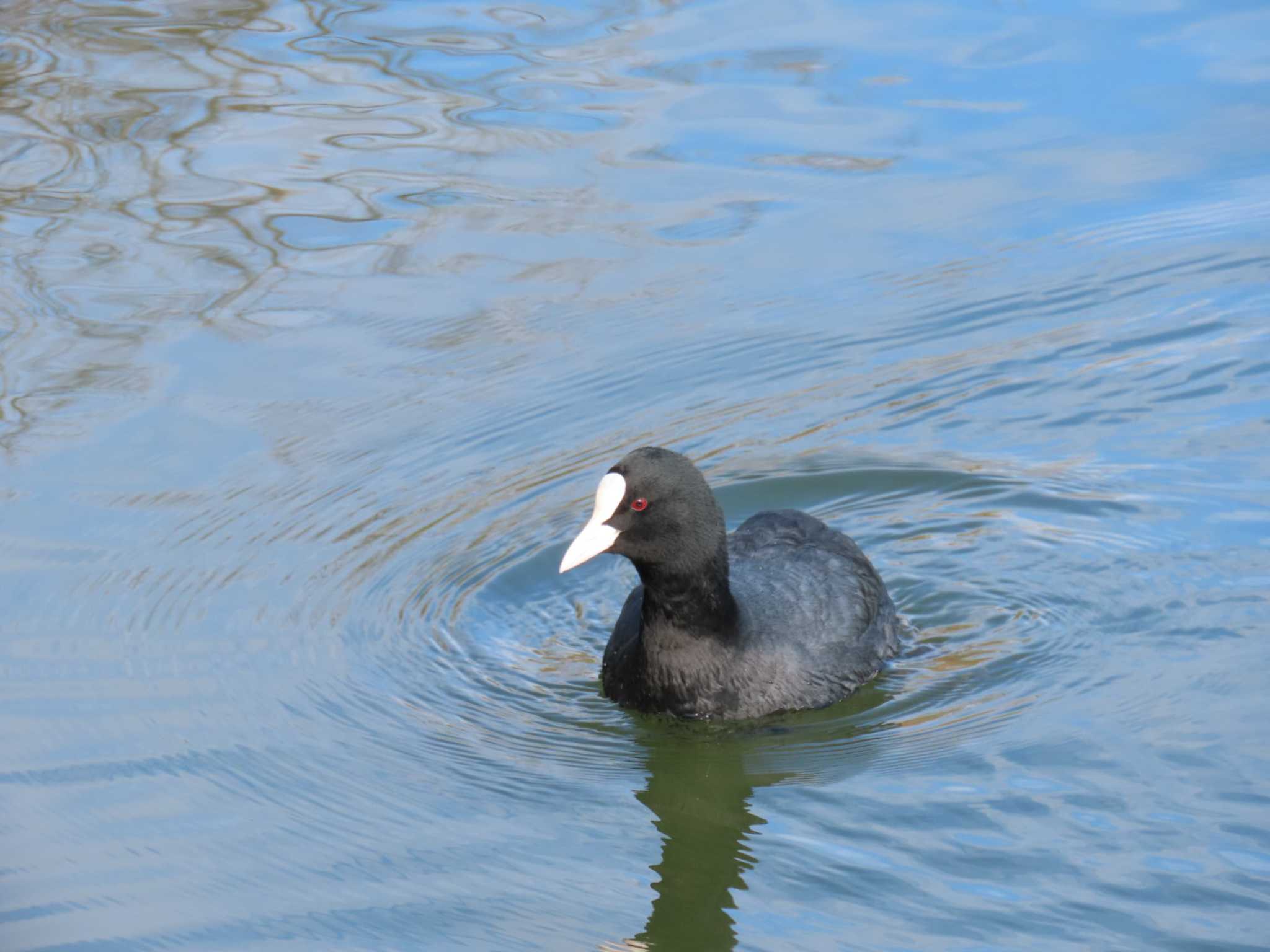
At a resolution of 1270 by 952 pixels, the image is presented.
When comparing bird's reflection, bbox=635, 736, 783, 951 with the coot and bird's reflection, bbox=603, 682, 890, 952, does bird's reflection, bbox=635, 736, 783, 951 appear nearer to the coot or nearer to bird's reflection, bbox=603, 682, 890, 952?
bird's reflection, bbox=603, 682, 890, 952

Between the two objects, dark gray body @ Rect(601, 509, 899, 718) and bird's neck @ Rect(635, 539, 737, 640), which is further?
dark gray body @ Rect(601, 509, 899, 718)

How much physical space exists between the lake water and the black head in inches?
23.2

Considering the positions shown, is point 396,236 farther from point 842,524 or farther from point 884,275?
point 842,524

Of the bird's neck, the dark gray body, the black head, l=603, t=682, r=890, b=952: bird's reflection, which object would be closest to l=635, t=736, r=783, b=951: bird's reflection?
l=603, t=682, r=890, b=952: bird's reflection

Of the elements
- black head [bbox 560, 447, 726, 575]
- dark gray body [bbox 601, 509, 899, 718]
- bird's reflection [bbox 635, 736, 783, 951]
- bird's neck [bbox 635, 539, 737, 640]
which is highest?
black head [bbox 560, 447, 726, 575]

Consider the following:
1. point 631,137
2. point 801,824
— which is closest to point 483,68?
point 631,137

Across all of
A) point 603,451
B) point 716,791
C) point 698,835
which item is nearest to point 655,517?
point 716,791

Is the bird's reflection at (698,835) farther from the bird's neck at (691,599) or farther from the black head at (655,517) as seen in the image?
the black head at (655,517)

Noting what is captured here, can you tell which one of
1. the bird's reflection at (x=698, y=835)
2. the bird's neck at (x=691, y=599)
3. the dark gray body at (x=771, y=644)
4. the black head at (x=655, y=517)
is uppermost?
the black head at (x=655, y=517)

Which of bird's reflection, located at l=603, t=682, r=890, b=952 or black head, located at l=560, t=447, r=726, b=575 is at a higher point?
black head, located at l=560, t=447, r=726, b=575

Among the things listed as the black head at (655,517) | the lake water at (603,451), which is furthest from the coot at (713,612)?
the lake water at (603,451)

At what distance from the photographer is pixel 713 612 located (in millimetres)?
5594

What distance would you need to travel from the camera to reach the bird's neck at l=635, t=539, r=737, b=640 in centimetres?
551

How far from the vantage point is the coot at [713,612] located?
213 inches
